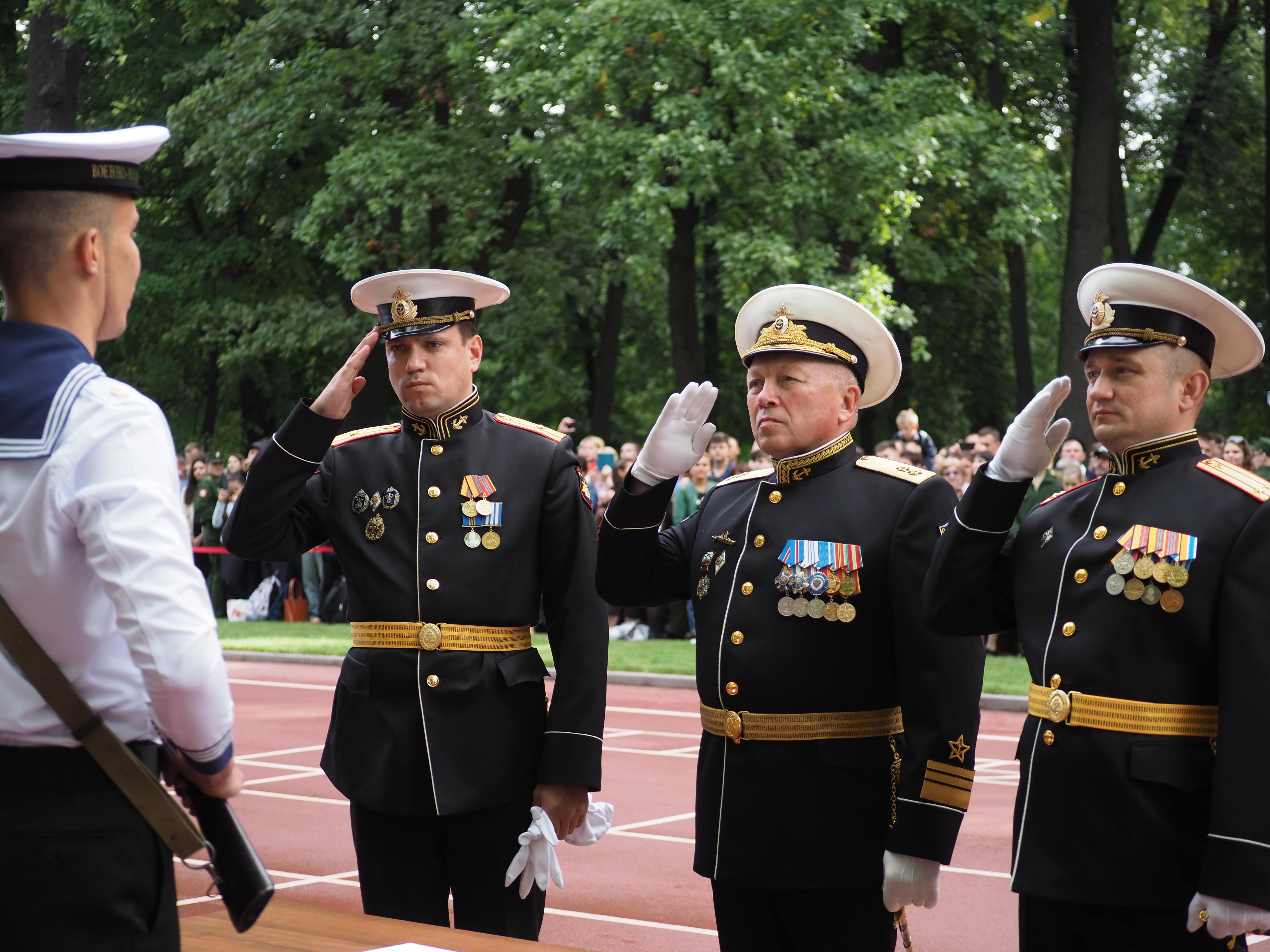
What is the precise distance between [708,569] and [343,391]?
108 centimetres

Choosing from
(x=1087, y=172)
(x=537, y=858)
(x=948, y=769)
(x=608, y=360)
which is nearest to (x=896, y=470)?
(x=948, y=769)

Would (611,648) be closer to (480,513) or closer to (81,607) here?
(480,513)

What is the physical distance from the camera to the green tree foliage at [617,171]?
62.6 feet

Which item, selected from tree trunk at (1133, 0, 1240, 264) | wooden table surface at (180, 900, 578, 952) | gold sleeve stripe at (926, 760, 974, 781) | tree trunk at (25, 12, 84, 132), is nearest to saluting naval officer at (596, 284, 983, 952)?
gold sleeve stripe at (926, 760, 974, 781)

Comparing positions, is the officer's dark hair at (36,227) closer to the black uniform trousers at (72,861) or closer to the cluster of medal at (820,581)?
the black uniform trousers at (72,861)

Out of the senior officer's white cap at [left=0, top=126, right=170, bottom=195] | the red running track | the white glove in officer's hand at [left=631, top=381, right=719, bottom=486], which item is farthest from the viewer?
the red running track

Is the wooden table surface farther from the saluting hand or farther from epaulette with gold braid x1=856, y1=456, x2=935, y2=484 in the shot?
epaulette with gold braid x1=856, y1=456, x2=935, y2=484

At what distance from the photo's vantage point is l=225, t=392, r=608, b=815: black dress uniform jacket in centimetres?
422

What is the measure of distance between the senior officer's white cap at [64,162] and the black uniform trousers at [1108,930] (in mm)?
2426

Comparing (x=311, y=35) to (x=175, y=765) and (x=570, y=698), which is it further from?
(x=175, y=765)

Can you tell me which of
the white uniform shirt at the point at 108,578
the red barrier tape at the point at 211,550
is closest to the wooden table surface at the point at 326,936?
the white uniform shirt at the point at 108,578

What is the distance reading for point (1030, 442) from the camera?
12.0ft

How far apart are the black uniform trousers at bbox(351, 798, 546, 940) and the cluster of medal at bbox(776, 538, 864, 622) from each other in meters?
0.98

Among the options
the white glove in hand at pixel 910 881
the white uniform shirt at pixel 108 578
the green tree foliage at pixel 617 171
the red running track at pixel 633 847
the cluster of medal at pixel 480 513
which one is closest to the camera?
the white uniform shirt at pixel 108 578
